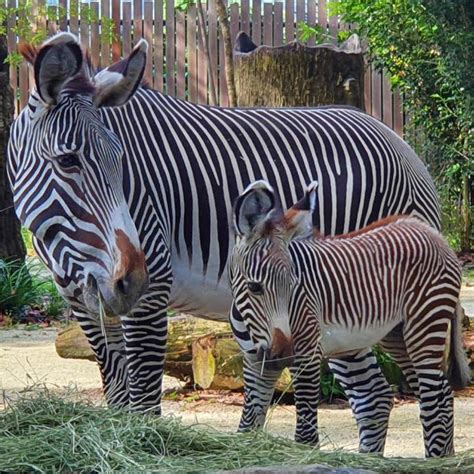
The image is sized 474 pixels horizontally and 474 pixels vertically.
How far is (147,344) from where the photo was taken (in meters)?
5.28

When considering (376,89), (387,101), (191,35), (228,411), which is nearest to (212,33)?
(191,35)

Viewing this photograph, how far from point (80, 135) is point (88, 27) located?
1500 centimetres

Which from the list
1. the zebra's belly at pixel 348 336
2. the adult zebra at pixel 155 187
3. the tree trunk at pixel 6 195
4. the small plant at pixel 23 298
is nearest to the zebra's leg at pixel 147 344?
the adult zebra at pixel 155 187

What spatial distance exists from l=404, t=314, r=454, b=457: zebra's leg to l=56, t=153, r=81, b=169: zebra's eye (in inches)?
73.1

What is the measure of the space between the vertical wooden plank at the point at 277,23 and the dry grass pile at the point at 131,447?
15.8 metres

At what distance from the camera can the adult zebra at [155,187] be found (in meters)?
4.62

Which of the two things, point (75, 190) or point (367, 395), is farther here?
point (367, 395)

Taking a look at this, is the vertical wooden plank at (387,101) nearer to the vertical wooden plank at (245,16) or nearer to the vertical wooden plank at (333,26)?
the vertical wooden plank at (333,26)

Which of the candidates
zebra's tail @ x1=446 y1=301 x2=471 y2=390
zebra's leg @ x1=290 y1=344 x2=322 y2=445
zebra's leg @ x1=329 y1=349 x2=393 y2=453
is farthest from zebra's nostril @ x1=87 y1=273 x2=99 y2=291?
zebra's tail @ x1=446 y1=301 x2=471 y2=390

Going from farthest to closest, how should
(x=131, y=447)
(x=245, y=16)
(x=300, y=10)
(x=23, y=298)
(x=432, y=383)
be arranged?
(x=300, y=10) → (x=245, y=16) → (x=23, y=298) → (x=432, y=383) → (x=131, y=447)

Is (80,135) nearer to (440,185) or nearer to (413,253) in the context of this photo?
(413,253)

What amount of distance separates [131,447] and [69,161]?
1.30m

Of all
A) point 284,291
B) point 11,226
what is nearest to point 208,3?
point 11,226

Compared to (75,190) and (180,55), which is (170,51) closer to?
(180,55)
